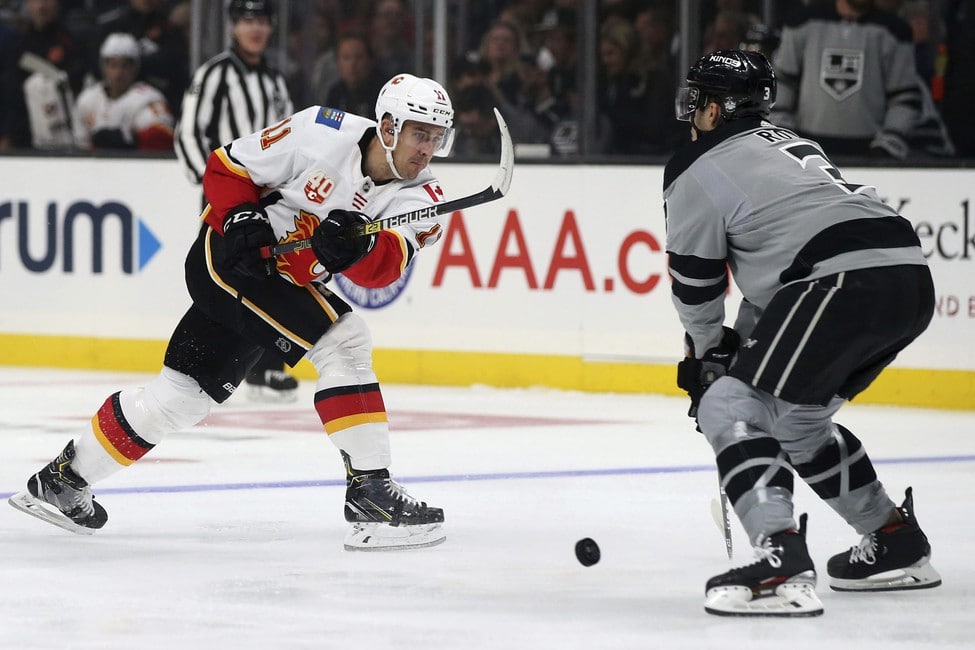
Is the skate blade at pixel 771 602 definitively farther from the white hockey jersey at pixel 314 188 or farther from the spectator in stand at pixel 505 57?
the spectator in stand at pixel 505 57

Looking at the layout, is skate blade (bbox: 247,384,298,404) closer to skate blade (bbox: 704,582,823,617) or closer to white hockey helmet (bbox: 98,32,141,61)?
white hockey helmet (bbox: 98,32,141,61)

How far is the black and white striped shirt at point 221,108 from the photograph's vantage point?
23.4ft

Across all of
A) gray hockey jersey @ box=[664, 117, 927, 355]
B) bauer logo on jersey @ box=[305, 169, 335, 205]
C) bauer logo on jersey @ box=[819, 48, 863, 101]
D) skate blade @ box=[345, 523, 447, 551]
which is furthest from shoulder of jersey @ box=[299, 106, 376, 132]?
bauer logo on jersey @ box=[819, 48, 863, 101]

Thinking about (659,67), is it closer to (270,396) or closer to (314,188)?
(270,396)

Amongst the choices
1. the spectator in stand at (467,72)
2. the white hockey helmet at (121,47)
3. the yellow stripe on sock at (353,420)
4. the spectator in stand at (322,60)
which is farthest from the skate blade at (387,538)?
the white hockey helmet at (121,47)

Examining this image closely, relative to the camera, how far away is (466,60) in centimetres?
807

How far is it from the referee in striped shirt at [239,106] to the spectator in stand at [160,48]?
4.76ft

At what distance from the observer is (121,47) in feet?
28.6

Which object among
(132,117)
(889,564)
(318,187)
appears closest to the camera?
(889,564)

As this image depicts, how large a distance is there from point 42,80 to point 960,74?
4.29 m

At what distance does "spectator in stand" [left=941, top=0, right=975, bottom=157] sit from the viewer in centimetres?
714

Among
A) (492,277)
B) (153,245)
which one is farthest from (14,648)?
(153,245)

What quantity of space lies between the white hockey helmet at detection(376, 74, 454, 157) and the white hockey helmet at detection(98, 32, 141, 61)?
4.90 metres

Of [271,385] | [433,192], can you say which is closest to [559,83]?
[271,385]
